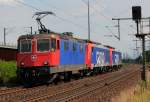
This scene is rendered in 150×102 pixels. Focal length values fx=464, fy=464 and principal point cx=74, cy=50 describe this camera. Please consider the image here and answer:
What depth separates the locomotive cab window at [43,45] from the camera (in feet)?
89.4

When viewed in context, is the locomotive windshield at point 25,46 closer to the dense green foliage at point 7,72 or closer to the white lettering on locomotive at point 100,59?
the dense green foliage at point 7,72

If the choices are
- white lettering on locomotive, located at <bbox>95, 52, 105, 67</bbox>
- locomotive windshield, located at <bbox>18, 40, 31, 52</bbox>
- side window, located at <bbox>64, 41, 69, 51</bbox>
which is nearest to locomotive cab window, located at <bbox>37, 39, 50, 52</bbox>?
locomotive windshield, located at <bbox>18, 40, 31, 52</bbox>

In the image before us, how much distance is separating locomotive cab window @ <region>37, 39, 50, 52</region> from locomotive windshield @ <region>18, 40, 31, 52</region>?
1.84ft

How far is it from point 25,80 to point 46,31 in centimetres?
348

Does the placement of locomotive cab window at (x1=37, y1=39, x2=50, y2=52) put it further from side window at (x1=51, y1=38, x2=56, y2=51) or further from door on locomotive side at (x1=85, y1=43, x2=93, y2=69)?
door on locomotive side at (x1=85, y1=43, x2=93, y2=69)

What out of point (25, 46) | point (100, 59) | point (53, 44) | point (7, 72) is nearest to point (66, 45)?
point (53, 44)

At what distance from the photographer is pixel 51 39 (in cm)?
→ 2714

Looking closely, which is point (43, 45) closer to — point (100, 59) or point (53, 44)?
point (53, 44)

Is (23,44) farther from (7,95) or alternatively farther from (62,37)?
(7,95)

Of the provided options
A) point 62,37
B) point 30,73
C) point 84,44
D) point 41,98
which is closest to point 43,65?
point 30,73

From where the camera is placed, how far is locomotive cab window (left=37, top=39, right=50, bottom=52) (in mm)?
27252

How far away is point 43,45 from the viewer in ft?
89.9

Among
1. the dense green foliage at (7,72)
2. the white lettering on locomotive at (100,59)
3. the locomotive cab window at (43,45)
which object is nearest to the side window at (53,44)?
the locomotive cab window at (43,45)

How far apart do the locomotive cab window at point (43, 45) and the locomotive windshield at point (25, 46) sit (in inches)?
22.1
